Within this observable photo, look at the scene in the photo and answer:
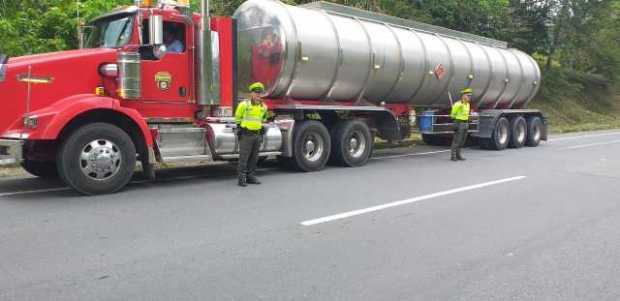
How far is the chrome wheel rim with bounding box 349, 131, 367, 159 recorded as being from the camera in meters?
11.3

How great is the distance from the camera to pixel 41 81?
724 cm

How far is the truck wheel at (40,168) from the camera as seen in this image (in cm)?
832

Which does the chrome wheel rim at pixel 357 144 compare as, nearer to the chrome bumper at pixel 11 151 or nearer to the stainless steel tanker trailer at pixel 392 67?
the stainless steel tanker trailer at pixel 392 67

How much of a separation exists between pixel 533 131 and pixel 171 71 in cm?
1280

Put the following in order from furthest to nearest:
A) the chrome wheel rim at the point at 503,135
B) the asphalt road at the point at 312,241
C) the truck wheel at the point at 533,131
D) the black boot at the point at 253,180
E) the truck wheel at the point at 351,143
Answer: the truck wheel at the point at 533,131 → the chrome wheel rim at the point at 503,135 → the truck wheel at the point at 351,143 → the black boot at the point at 253,180 → the asphalt road at the point at 312,241

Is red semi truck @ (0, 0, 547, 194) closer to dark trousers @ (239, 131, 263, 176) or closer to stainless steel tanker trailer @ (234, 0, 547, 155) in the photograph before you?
stainless steel tanker trailer @ (234, 0, 547, 155)

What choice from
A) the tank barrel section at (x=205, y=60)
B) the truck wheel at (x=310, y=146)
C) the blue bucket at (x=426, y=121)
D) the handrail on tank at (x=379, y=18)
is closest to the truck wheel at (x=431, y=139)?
the blue bucket at (x=426, y=121)

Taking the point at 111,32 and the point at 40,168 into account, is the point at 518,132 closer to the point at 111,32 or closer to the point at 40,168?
the point at 111,32

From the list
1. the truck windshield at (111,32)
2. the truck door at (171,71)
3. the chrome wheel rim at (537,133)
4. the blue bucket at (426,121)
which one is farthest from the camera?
the chrome wheel rim at (537,133)

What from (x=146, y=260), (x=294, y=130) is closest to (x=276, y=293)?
(x=146, y=260)

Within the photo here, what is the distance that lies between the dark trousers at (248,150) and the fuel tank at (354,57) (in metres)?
1.51

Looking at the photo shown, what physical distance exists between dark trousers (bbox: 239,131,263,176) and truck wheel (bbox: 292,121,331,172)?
132cm

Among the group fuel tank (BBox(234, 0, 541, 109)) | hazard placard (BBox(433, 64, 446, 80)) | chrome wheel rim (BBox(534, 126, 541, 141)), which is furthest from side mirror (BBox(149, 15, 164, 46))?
chrome wheel rim (BBox(534, 126, 541, 141))

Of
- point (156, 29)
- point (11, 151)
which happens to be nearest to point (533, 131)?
point (156, 29)
